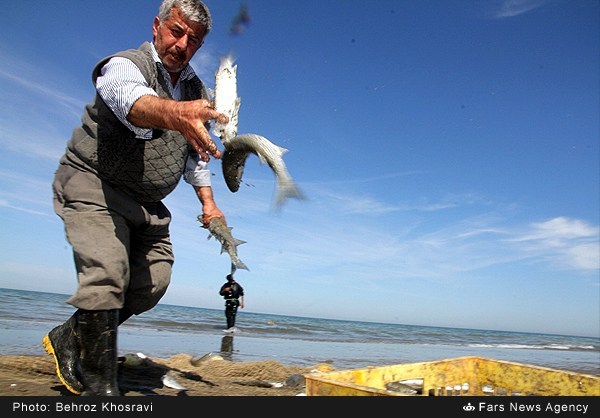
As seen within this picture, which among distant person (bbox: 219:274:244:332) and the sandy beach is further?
distant person (bbox: 219:274:244:332)

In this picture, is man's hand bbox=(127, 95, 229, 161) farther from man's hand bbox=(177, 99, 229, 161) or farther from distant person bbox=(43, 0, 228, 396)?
distant person bbox=(43, 0, 228, 396)

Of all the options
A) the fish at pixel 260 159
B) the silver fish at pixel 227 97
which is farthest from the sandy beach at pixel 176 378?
the silver fish at pixel 227 97

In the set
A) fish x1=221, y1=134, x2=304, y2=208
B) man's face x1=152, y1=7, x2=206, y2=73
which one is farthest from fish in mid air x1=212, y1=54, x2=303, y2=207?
man's face x1=152, y1=7, x2=206, y2=73

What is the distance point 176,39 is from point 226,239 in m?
1.24

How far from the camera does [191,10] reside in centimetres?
273

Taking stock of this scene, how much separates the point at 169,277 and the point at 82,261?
A: 0.77 metres

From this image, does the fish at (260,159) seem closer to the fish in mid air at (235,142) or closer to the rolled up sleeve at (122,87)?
the fish in mid air at (235,142)

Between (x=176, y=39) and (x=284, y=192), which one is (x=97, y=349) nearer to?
(x=284, y=192)

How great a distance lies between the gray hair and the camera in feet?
8.93

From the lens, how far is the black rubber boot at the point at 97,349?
2.73 metres

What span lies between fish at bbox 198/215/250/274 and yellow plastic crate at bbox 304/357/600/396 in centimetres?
83
